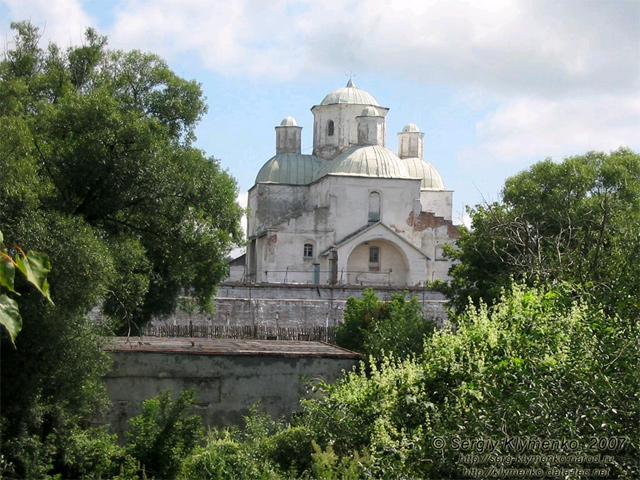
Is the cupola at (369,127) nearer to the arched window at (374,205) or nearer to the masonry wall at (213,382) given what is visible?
the arched window at (374,205)

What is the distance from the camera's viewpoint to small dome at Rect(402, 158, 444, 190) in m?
63.0

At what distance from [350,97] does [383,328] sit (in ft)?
131

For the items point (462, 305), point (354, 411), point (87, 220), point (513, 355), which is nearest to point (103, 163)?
point (87, 220)

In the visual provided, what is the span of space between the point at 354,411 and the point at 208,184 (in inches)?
266

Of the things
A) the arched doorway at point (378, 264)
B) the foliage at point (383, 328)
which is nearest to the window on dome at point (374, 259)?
the arched doorway at point (378, 264)

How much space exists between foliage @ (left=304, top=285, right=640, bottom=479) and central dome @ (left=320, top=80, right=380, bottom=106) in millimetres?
49618

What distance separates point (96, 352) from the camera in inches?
609

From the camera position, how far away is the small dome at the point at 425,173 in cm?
6297

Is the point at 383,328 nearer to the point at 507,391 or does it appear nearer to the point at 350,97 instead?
the point at 507,391

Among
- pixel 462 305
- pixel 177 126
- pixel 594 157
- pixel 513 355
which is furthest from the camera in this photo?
pixel 594 157

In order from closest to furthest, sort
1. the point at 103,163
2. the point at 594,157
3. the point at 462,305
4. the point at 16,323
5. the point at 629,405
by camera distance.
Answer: the point at 16,323 → the point at 629,405 → the point at 103,163 → the point at 462,305 → the point at 594,157

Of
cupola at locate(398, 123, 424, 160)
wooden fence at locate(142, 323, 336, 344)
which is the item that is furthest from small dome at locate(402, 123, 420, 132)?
wooden fence at locate(142, 323, 336, 344)

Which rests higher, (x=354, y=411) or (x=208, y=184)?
(x=208, y=184)

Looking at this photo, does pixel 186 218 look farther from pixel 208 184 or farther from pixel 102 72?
pixel 102 72
